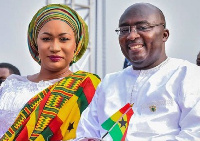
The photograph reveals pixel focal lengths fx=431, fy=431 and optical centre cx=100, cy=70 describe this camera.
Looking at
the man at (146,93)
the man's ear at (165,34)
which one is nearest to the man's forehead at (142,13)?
the man at (146,93)

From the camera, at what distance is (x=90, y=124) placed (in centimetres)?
278

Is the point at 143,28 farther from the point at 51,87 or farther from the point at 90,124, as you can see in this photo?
the point at 51,87

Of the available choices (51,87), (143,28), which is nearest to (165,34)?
(143,28)

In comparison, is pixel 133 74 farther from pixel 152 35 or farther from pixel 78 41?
pixel 78 41

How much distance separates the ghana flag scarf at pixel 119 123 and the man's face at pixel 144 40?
0.31 meters

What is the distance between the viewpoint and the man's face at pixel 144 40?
2636 millimetres

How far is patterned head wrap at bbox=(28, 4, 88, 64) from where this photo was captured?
11.1 ft

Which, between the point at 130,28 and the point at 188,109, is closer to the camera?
the point at 188,109

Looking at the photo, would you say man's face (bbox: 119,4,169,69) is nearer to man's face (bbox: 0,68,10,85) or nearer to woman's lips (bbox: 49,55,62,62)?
woman's lips (bbox: 49,55,62,62)

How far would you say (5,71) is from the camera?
5.54m

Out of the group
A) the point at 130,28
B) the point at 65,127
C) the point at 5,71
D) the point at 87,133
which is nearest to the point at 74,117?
the point at 65,127

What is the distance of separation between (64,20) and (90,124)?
0.97m

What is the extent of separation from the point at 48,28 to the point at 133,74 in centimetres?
88

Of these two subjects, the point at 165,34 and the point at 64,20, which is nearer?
the point at 165,34
